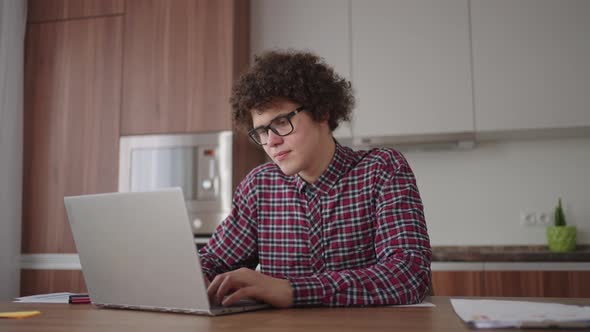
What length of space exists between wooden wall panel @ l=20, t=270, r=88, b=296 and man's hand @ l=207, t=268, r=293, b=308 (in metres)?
2.22

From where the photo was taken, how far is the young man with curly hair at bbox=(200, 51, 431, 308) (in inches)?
54.0

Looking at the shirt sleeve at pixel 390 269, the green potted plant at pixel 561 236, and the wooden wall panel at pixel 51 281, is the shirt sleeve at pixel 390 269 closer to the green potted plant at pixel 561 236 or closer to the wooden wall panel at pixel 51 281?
the green potted plant at pixel 561 236

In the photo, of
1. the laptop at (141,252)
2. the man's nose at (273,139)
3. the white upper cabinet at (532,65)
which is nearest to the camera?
the laptop at (141,252)

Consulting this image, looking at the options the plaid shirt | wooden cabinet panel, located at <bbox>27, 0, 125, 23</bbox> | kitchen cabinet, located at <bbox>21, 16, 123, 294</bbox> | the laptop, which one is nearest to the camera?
the laptop

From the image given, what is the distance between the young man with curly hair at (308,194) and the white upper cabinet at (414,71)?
1.33m

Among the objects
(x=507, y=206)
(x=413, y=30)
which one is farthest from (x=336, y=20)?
(x=507, y=206)

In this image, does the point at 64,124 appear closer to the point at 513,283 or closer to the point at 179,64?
the point at 179,64

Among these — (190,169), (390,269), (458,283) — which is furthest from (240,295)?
(190,169)

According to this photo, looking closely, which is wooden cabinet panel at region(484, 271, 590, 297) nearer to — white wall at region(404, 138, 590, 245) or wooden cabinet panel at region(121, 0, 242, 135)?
white wall at region(404, 138, 590, 245)

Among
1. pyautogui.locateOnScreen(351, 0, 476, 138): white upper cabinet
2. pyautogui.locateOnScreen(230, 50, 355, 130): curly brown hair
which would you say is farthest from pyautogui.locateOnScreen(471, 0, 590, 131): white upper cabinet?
pyautogui.locateOnScreen(230, 50, 355, 130): curly brown hair

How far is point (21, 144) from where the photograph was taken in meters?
3.21

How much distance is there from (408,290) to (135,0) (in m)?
2.66

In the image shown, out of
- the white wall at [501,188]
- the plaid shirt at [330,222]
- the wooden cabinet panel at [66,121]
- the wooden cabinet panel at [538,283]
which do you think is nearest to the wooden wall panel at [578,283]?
the wooden cabinet panel at [538,283]

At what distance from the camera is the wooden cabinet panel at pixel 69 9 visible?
10.6 feet
